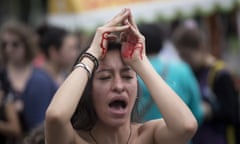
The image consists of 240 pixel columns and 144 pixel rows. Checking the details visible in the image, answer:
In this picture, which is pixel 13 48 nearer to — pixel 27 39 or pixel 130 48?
pixel 27 39

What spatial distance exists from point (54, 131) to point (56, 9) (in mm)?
6531

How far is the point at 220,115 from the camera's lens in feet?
22.0

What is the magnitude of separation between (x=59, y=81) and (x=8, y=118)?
0.77 metres

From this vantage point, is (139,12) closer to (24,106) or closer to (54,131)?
(24,106)

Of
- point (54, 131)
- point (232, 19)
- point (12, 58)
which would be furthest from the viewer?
point (232, 19)

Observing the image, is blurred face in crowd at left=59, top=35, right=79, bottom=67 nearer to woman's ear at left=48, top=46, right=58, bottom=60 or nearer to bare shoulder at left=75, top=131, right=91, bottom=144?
woman's ear at left=48, top=46, right=58, bottom=60

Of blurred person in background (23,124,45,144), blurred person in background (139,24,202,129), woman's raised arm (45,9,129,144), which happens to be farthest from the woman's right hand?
blurred person in background (139,24,202,129)

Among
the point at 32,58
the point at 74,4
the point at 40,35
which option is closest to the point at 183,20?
the point at 74,4

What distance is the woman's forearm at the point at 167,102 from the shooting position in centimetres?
371

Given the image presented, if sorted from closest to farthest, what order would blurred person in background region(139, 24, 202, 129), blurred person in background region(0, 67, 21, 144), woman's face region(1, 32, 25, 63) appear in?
blurred person in background region(139, 24, 202, 129) < blurred person in background region(0, 67, 21, 144) < woman's face region(1, 32, 25, 63)

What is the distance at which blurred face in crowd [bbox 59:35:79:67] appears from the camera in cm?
728

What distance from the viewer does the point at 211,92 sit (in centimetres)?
675

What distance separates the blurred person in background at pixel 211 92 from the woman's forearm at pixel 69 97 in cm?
309

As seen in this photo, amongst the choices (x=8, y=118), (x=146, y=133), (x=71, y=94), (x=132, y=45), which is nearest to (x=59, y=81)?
(x=8, y=118)
